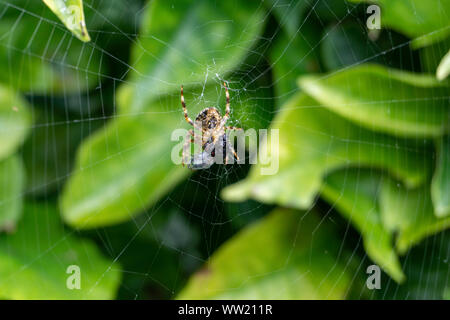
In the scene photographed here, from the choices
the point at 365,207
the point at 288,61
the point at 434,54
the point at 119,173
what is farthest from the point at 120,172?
the point at 434,54

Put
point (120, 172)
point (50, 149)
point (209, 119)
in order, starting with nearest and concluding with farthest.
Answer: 1. point (120, 172)
2. point (50, 149)
3. point (209, 119)

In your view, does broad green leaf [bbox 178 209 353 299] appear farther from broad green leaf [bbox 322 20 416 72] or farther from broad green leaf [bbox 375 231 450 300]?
broad green leaf [bbox 322 20 416 72]

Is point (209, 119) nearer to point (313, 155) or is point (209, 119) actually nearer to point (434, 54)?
point (313, 155)

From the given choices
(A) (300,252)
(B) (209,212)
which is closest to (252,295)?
(A) (300,252)

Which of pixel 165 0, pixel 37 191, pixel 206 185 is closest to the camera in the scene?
pixel 165 0

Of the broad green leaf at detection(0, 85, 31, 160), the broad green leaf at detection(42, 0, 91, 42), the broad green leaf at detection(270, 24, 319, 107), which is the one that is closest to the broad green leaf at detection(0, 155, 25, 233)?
the broad green leaf at detection(0, 85, 31, 160)

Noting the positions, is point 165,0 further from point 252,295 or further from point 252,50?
point 252,295

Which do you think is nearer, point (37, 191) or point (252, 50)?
point (252, 50)
